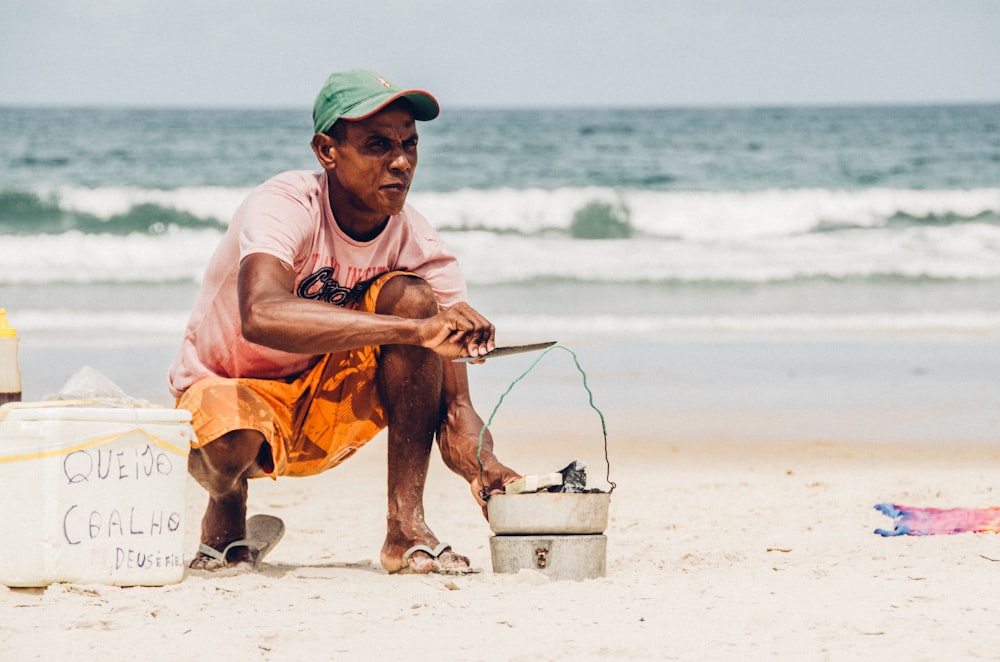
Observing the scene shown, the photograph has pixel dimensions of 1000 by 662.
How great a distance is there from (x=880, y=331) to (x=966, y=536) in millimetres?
7008

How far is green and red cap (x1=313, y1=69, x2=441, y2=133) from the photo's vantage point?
3.69 m

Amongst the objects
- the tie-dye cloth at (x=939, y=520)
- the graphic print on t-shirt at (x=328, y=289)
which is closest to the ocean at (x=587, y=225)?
the tie-dye cloth at (x=939, y=520)

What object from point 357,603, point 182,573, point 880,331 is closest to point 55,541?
point 182,573

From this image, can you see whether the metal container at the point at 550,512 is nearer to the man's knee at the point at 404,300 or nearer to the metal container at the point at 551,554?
A: the metal container at the point at 551,554

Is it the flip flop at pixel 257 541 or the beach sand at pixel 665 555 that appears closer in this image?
the beach sand at pixel 665 555

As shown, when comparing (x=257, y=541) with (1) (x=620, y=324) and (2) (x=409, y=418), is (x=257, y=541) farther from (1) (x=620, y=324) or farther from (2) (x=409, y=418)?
(1) (x=620, y=324)

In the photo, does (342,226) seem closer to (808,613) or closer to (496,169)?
(808,613)

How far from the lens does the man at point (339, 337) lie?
3.53m

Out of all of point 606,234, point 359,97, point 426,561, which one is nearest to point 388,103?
point 359,97

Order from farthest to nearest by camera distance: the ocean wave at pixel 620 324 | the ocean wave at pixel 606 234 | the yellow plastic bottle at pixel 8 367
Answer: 1. the ocean wave at pixel 606 234
2. the ocean wave at pixel 620 324
3. the yellow plastic bottle at pixel 8 367

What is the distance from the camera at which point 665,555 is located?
4473 millimetres

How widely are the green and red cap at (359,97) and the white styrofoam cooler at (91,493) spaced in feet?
3.19

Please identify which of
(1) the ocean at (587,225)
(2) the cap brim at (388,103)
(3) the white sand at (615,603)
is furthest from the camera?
(1) the ocean at (587,225)

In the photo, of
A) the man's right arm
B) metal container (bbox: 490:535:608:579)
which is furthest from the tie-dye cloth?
the man's right arm
